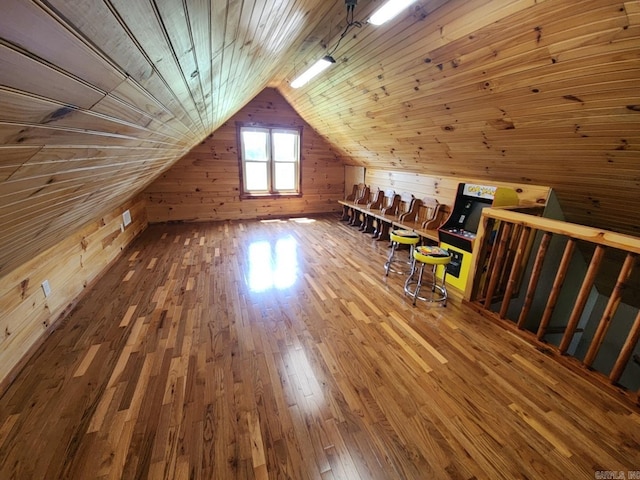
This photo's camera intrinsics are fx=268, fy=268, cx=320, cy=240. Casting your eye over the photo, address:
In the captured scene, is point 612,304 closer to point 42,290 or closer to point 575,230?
point 575,230

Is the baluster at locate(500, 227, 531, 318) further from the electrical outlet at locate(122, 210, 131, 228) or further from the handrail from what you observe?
the electrical outlet at locate(122, 210, 131, 228)

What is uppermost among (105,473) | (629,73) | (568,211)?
(629,73)

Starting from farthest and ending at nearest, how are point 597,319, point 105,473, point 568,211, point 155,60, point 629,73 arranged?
point 597,319 → point 568,211 → point 629,73 → point 105,473 → point 155,60

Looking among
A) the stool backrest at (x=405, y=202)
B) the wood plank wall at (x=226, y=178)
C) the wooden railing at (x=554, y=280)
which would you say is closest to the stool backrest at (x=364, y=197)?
the stool backrest at (x=405, y=202)

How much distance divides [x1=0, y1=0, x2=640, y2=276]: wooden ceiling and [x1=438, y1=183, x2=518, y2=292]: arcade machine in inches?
10.2

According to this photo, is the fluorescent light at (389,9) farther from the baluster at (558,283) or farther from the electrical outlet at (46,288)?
the electrical outlet at (46,288)

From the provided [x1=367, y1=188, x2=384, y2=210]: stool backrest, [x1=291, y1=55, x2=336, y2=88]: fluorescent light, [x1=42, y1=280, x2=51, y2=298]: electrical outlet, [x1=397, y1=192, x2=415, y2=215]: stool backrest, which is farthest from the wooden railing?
[x1=42, y1=280, x2=51, y2=298]: electrical outlet

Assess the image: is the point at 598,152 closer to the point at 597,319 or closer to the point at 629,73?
the point at 629,73

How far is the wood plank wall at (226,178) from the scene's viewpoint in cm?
538

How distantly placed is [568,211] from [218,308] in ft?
12.2

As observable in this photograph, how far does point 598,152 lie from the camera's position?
2.01 meters

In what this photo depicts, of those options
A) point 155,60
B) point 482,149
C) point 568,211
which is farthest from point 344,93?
point 155,60

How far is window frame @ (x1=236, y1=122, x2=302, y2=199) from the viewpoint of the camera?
5.63m

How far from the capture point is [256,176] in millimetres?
6074
